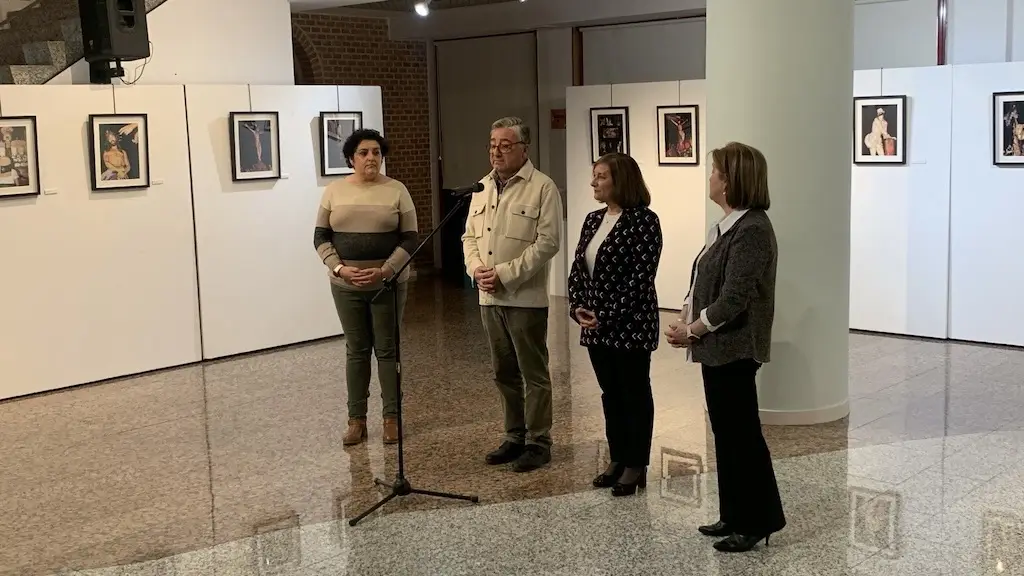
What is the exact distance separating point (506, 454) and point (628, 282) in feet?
4.68

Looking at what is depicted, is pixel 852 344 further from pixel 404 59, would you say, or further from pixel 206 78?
pixel 404 59

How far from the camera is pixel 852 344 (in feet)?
30.9

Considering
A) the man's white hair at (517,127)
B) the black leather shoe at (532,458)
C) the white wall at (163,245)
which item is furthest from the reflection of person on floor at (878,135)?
the black leather shoe at (532,458)

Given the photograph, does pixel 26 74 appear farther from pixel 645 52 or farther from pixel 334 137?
pixel 645 52

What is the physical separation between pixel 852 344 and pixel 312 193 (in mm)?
4849

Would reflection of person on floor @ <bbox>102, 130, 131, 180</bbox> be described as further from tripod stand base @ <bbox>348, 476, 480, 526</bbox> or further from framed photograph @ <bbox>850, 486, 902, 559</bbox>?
framed photograph @ <bbox>850, 486, 902, 559</bbox>

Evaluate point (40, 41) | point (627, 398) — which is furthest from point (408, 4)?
point (627, 398)

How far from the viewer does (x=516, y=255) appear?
5.80m

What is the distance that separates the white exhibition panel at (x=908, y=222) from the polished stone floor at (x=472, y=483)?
3.22ft

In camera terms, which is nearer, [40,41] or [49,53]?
[49,53]

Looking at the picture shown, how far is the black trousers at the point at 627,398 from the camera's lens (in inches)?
213

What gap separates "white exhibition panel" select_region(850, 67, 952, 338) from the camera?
31.0 ft

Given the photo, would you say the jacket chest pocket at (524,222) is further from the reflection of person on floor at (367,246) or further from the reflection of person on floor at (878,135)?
the reflection of person on floor at (878,135)

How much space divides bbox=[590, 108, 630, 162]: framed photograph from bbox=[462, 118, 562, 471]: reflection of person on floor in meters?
5.93
